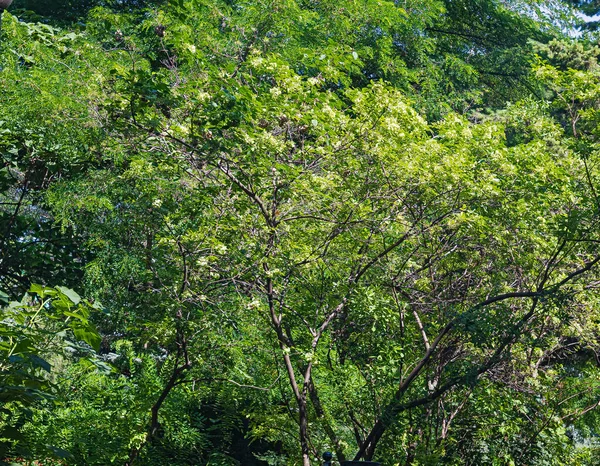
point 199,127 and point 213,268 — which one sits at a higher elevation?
point 199,127

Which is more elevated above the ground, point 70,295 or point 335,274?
point 70,295

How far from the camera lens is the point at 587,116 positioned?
5.86 metres

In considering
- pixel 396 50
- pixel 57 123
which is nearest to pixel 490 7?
pixel 396 50

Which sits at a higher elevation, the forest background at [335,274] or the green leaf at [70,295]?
the green leaf at [70,295]

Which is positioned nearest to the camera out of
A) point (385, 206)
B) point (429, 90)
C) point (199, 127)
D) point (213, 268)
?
point (199, 127)

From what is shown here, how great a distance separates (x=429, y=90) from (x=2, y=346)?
1294 cm

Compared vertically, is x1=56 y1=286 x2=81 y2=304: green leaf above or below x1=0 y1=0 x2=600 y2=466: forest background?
above

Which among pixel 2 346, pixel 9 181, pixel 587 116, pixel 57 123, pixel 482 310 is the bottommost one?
pixel 9 181

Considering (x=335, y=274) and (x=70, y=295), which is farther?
(x=335, y=274)

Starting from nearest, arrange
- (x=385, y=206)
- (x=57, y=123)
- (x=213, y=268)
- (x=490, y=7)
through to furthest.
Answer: (x=213, y=268)
(x=385, y=206)
(x=57, y=123)
(x=490, y=7)

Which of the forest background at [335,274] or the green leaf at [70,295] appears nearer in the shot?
the green leaf at [70,295]

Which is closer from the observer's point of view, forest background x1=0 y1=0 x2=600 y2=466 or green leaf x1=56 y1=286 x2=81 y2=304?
green leaf x1=56 y1=286 x2=81 y2=304

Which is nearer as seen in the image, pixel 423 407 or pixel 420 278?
pixel 423 407

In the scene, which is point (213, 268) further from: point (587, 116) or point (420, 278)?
point (587, 116)
